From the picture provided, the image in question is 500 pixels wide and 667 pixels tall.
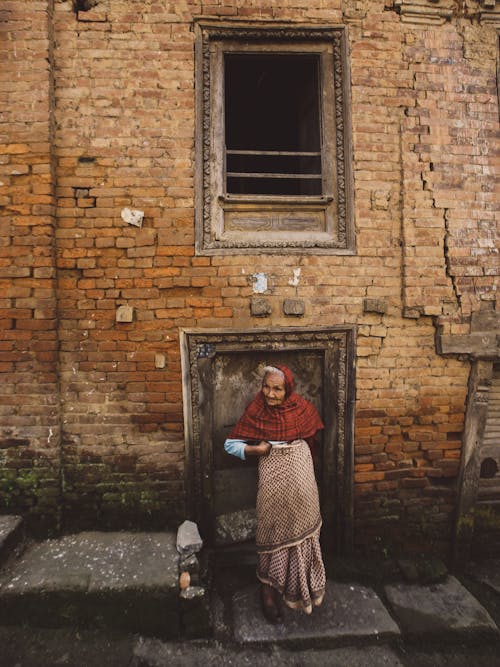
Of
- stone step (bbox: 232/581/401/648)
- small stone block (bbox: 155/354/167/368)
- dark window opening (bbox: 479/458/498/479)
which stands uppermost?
small stone block (bbox: 155/354/167/368)

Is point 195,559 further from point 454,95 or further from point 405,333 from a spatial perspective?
point 454,95

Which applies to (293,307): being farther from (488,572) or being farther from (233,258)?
(488,572)

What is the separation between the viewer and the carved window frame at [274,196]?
3.41 meters

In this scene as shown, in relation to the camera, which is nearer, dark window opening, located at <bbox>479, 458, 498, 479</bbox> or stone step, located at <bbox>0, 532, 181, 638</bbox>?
stone step, located at <bbox>0, 532, 181, 638</bbox>

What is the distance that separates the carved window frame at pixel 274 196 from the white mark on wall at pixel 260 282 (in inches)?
8.9

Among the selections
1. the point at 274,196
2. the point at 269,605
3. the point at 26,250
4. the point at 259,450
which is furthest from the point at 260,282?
the point at 269,605

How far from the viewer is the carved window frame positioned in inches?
134

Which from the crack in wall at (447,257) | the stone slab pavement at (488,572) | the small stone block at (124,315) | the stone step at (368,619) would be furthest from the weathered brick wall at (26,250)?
the stone slab pavement at (488,572)

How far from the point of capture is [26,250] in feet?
10.5

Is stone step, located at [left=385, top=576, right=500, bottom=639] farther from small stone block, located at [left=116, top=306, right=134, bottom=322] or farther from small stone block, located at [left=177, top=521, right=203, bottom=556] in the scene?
small stone block, located at [left=116, top=306, right=134, bottom=322]

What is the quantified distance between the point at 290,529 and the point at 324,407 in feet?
3.67

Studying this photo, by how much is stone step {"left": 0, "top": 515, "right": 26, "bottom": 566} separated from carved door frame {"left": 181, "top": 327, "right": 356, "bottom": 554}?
53.6 inches

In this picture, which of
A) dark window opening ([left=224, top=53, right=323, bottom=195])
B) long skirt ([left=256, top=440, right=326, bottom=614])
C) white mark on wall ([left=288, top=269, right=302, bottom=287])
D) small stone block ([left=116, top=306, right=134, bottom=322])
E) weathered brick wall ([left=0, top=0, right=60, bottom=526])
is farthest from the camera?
dark window opening ([left=224, top=53, right=323, bottom=195])

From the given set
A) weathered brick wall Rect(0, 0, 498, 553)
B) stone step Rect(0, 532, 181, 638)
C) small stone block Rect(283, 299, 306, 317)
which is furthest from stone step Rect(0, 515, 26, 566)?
small stone block Rect(283, 299, 306, 317)
